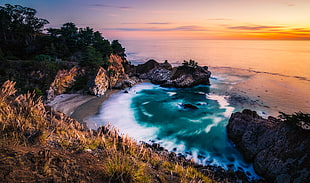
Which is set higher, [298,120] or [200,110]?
[298,120]

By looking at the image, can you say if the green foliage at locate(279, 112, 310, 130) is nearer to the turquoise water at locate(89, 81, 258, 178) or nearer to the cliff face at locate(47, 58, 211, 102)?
the turquoise water at locate(89, 81, 258, 178)

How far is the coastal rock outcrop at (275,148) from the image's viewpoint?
31.4ft

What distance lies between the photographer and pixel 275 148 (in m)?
11.3

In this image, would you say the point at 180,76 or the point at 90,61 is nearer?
the point at 90,61

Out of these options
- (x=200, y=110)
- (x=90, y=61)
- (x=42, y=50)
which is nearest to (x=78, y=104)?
(x=90, y=61)

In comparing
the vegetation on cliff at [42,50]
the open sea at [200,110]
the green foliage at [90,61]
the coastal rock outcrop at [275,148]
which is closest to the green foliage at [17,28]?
the vegetation on cliff at [42,50]

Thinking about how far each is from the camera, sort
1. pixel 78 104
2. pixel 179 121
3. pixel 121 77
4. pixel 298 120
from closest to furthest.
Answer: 1. pixel 298 120
2. pixel 179 121
3. pixel 78 104
4. pixel 121 77

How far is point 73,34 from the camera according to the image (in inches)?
1622

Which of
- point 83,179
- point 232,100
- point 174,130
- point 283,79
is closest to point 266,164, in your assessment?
point 174,130

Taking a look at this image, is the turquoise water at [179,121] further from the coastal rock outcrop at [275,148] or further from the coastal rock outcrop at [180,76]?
the coastal rock outcrop at [180,76]

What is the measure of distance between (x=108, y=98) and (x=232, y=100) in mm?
23746

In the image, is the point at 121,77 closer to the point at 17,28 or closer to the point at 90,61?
the point at 90,61

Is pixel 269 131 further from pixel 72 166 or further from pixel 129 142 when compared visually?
pixel 72 166

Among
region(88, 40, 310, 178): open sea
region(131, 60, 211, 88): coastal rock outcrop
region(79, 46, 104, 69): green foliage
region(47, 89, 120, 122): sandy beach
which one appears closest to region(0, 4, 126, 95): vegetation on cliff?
region(79, 46, 104, 69): green foliage
